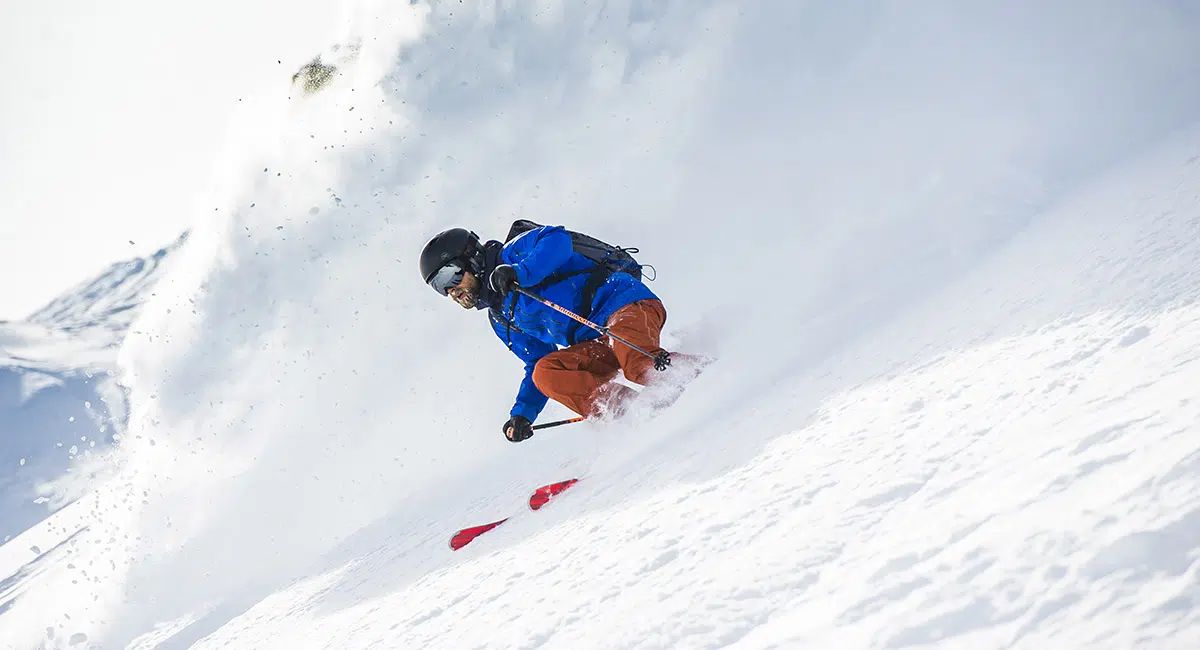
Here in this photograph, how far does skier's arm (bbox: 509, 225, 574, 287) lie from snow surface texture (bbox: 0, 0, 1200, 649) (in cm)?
108

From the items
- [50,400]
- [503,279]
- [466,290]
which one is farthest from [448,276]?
[50,400]

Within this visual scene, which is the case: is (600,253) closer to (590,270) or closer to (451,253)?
(590,270)

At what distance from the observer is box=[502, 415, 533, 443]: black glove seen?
434cm

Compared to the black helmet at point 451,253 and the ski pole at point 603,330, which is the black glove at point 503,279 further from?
the black helmet at point 451,253

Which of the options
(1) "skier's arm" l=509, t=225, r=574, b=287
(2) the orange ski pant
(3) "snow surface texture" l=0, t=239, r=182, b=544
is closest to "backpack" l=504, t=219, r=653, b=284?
(1) "skier's arm" l=509, t=225, r=574, b=287

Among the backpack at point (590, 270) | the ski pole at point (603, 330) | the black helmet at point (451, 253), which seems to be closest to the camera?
the ski pole at point (603, 330)

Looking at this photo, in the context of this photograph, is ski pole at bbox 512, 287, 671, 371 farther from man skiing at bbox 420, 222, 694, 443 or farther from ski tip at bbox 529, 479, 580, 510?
Result: ski tip at bbox 529, 479, 580, 510

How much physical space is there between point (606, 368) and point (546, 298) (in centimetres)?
61

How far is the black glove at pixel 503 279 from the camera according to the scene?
4145 millimetres

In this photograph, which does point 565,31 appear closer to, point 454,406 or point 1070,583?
point 454,406

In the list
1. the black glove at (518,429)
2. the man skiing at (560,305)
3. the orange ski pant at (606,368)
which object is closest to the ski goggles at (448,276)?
the man skiing at (560,305)

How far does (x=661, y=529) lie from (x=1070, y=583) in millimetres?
1166

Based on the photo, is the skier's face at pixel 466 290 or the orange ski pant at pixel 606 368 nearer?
the orange ski pant at pixel 606 368

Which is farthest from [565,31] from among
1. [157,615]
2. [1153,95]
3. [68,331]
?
[68,331]
